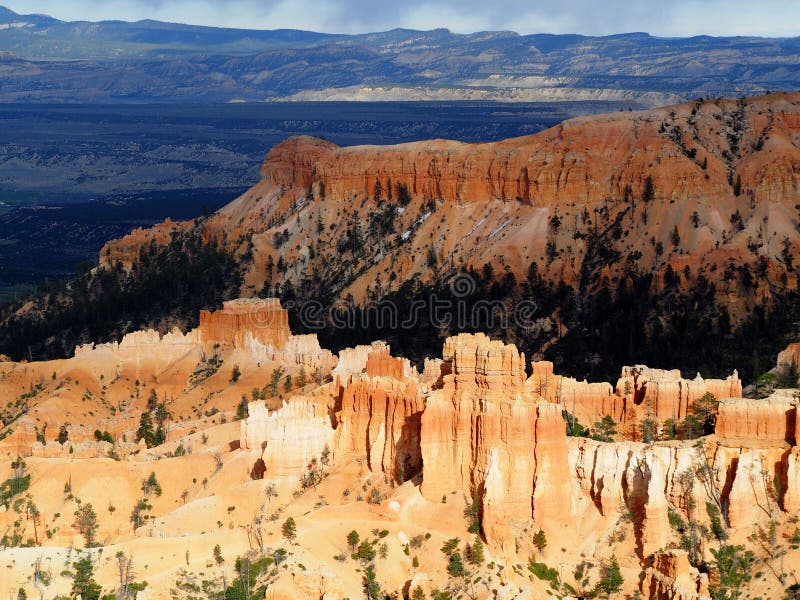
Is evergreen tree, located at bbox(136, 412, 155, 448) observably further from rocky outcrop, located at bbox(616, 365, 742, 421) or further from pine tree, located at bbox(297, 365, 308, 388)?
rocky outcrop, located at bbox(616, 365, 742, 421)

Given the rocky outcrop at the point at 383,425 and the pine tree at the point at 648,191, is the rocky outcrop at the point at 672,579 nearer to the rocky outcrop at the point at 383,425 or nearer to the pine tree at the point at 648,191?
the rocky outcrop at the point at 383,425

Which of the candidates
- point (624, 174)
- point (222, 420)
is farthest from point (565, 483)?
point (624, 174)

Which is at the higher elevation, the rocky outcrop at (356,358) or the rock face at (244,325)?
the rocky outcrop at (356,358)

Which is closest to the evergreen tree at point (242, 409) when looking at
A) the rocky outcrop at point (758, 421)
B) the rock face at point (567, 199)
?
the rocky outcrop at point (758, 421)

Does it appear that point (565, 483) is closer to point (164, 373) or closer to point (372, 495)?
point (372, 495)

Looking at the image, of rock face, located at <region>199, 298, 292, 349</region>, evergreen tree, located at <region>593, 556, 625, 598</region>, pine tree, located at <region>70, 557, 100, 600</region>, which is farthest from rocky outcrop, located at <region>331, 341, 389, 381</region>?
pine tree, located at <region>70, 557, 100, 600</region>
